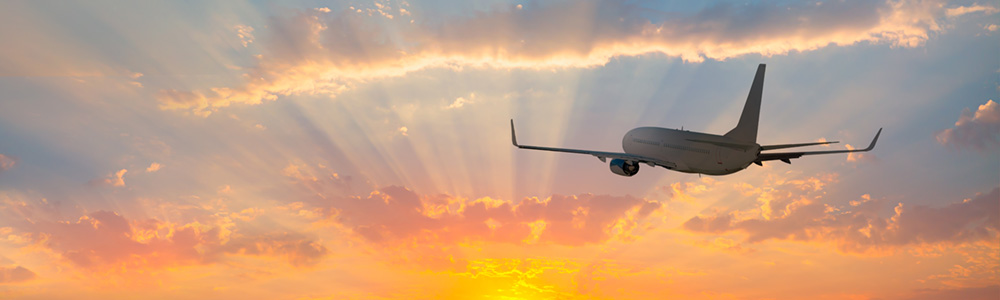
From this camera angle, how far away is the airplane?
231 feet

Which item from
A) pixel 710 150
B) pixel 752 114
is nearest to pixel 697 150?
pixel 710 150

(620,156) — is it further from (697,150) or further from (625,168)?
(697,150)

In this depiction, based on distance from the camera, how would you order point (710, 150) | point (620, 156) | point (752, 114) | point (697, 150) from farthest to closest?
1. point (620, 156)
2. point (697, 150)
3. point (710, 150)
4. point (752, 114)

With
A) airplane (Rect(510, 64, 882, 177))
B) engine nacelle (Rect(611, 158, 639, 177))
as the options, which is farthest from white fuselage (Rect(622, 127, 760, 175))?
engine nacelle (Rect(611, 158, 639, 177))

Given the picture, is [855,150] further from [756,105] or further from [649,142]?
[649,142]

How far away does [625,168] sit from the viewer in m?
Result: 83.0

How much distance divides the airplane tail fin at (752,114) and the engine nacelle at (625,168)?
46.8ft

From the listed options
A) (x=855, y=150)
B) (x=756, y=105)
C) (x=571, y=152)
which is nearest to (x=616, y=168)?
(x=571, y=152)

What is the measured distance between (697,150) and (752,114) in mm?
7187

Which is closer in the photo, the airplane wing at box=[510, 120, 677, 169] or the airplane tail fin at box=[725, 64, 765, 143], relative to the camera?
the airplane tail fin at box=[725, 64, 765, 143]

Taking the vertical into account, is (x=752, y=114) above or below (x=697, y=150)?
above

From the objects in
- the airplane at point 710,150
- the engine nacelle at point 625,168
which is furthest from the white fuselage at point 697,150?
the engine nacelle at point 625,168

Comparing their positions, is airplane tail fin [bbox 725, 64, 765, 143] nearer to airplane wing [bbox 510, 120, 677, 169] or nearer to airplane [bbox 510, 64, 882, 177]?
airplane [bbox 510, 64, 882, 177]

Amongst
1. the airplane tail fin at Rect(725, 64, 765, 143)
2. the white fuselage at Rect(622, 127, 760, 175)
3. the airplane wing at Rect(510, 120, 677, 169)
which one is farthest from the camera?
the airplane wing at Rect(510, 120, 677, 169)
